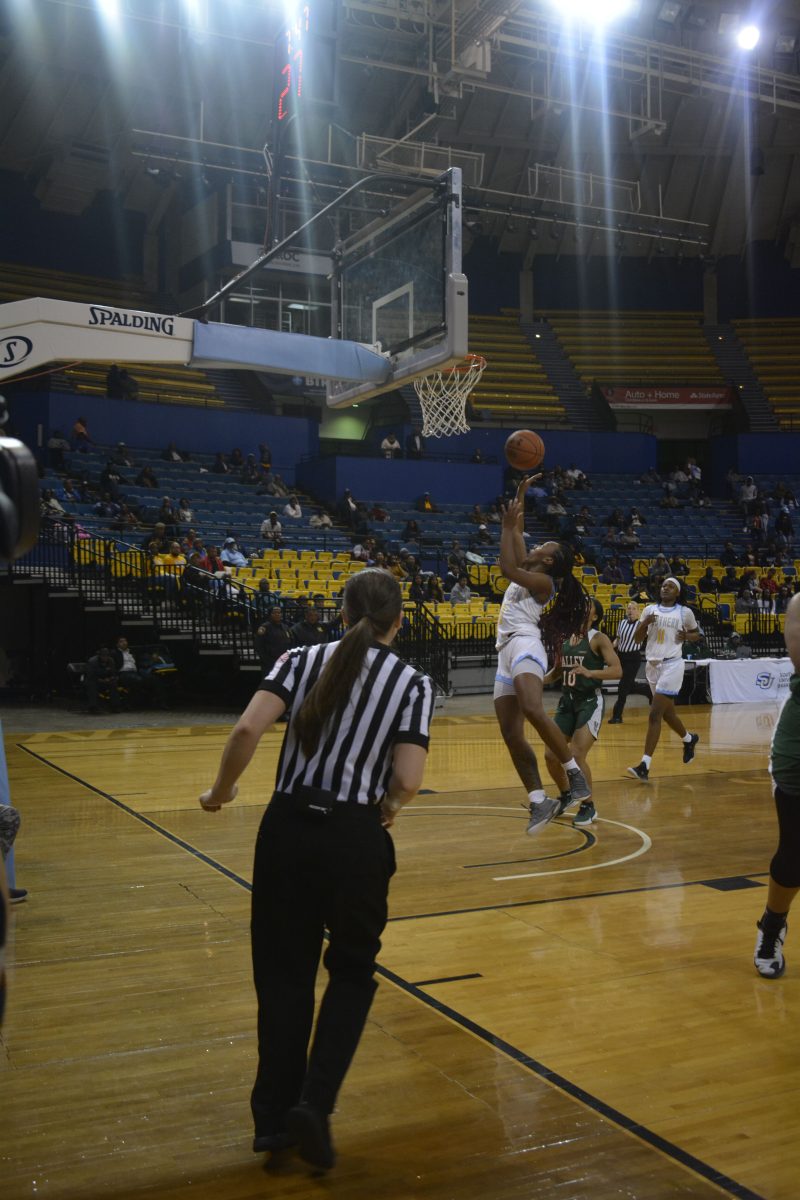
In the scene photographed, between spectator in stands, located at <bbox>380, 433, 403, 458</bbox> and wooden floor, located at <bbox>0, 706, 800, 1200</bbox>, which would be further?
spectator in stands, located at <bbox>380, 433, 403, 458</bbox>

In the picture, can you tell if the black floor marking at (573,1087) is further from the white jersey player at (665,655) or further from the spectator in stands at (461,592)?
the spectator in stands at (461,592)

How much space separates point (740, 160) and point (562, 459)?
11414mm

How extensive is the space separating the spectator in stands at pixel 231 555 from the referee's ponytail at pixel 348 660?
16.9 m

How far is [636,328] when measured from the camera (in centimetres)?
3634

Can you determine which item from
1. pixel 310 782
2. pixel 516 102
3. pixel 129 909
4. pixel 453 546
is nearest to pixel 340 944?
pixel 310 782

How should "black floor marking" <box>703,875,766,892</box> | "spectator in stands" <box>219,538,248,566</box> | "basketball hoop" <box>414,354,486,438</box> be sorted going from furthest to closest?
1. "spectator in stands" <box>219,538,248,566</box>
2. "basketball hoop" <box>414,354,486,438</box>
3. "black floor marking" <box>703,875,766,892</box>

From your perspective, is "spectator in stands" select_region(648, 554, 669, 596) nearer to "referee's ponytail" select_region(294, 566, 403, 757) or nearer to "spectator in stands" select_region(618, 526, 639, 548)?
"spectator in stands" select_region(618, 526, 639, 548)

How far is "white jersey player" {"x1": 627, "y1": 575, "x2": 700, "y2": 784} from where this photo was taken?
10039 millimetres

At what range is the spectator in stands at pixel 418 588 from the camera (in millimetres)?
19245

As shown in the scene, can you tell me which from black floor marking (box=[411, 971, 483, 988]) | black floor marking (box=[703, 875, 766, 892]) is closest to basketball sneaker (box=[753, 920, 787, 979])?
black floor marking (box=[411, 971, 483, 988])

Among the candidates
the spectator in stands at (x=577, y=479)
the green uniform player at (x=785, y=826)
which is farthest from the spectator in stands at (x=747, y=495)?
the green uniform player at (x=785, y=826)

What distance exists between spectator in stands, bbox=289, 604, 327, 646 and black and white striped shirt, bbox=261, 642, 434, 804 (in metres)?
11.7

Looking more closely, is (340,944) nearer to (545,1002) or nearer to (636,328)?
(545,1002)

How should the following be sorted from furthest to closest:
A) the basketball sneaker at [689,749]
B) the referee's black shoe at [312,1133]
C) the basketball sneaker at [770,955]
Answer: the basketball sneaker at [689,749] → the basketball sneaker at [770,955] → the referee's black shoe at [312,1133]
